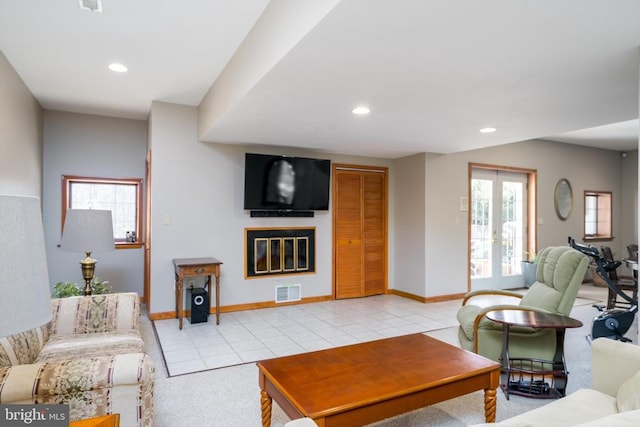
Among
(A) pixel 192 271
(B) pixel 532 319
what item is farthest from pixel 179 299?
(B) pixel 532 319

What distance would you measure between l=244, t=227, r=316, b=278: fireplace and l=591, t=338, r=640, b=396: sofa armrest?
4.03m

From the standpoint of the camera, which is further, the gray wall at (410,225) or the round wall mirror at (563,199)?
the round wall mirror at (563,199)

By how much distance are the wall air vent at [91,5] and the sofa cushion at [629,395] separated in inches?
140

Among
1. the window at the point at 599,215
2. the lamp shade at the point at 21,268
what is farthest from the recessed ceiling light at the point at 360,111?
the window at the point at 599,215

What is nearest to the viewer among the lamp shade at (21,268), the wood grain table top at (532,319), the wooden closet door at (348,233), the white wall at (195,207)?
the lamp shade at (21,268)

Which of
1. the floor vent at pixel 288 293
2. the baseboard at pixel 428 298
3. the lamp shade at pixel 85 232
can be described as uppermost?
the lamp shade at pixel 85 232

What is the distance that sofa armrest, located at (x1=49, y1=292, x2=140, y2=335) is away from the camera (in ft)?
9.25

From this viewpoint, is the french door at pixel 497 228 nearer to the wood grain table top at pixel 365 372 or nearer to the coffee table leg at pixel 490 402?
the wood grain table top at pixel 365 372

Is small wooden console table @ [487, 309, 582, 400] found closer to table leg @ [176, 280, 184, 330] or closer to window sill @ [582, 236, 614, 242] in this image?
table leg @ [176, 280, 184, 330]

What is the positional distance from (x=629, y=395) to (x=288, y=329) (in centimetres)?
323

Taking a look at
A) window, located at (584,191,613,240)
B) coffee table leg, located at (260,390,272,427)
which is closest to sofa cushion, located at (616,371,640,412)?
coffee table leg, located at (260,390,272,427)

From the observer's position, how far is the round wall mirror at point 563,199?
23.7 ft

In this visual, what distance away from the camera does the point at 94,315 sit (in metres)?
2.90

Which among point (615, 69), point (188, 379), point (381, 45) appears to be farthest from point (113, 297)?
point (615, 69)
